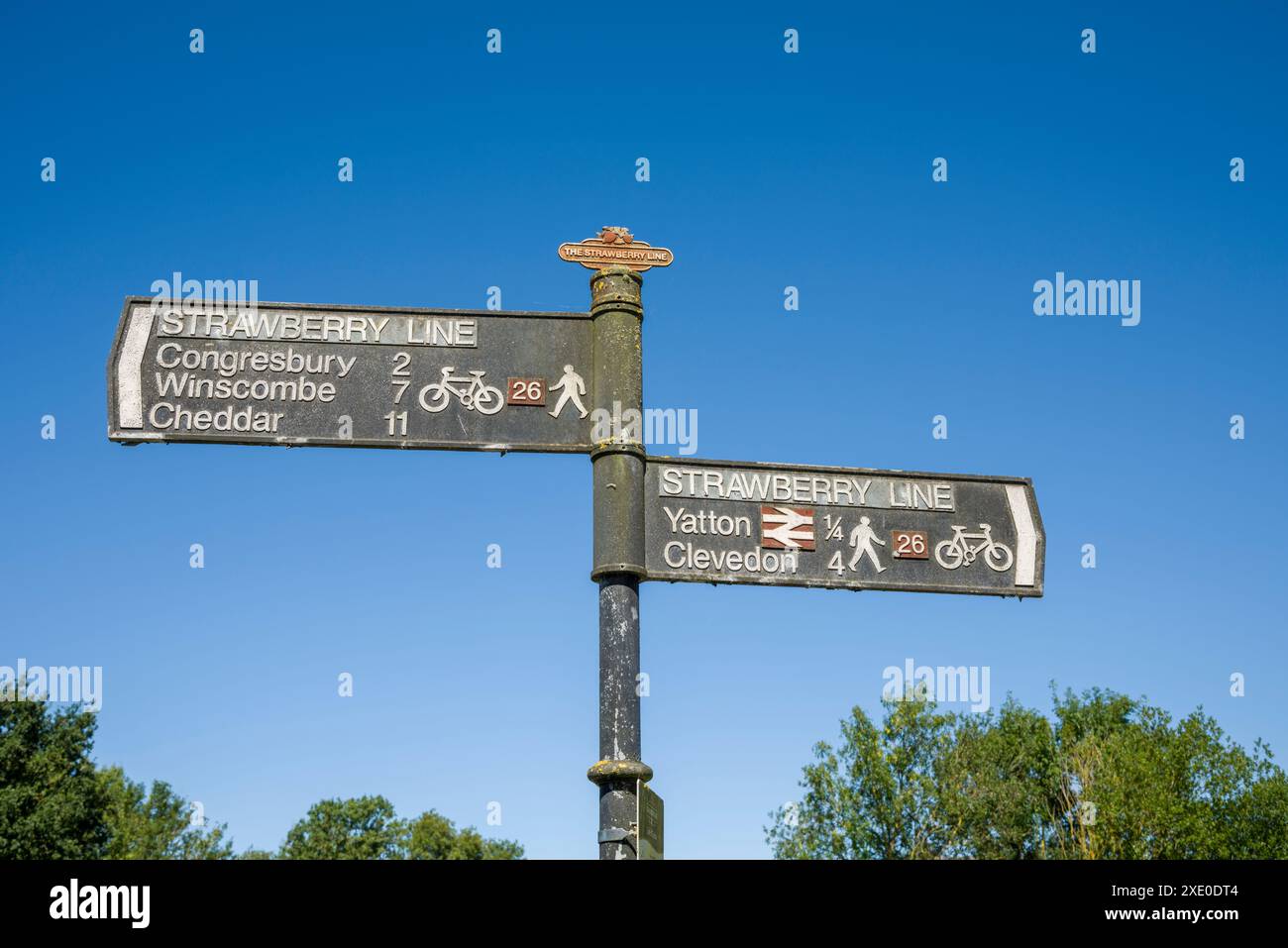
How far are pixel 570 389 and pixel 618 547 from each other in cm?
91

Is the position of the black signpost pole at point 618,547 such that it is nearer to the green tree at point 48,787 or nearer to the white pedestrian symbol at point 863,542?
the white pedestrian symbol at point 863,542

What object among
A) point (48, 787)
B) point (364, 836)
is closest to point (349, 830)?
point (364, 836)

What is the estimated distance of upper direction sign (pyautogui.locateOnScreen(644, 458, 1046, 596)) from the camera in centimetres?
691

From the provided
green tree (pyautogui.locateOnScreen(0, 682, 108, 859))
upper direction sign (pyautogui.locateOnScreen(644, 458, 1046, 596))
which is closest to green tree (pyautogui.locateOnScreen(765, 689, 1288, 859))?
green tree (pyautogui.locateOnScreen(0, 682, 108, 859))

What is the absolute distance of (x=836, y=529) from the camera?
712 centimetres

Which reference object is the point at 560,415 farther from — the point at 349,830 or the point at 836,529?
the point at 349,830

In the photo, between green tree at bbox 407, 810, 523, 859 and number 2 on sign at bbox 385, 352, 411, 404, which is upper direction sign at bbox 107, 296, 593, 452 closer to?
number 2 on sign at bbox 385, 352, 411, 404

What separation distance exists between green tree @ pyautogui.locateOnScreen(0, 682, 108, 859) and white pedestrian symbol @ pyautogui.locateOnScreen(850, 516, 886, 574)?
5039cm
